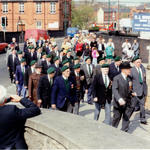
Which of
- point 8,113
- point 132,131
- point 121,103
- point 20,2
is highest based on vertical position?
point 20,2

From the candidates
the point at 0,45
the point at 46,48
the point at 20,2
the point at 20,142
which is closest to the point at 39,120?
the point at 20,142

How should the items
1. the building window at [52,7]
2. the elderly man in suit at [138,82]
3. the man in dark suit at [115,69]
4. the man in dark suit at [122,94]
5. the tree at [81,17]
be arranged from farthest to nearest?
the tree at [81,17]
the building window at [52,7]
the man in dark suit at [115,69]
the elderly man in suit at [138,82]
the man in dark suit at [122,94]

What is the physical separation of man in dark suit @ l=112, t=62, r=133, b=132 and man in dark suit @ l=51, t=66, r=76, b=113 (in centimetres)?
111

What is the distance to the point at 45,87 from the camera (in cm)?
893

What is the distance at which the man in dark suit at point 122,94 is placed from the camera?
7.82m

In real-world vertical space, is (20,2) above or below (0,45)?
above

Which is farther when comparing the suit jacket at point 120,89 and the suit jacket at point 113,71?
the suit jacket at point 113,71

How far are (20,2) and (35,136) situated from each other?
249ft

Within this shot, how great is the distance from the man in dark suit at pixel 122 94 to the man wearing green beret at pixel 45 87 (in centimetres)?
179

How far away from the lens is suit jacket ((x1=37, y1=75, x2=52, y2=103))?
892cm

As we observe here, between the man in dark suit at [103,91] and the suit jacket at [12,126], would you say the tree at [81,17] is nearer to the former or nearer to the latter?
the man in dark suit at [103,91]

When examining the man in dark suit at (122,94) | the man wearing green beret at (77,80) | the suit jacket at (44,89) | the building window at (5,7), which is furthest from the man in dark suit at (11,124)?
the building window at (5,7)

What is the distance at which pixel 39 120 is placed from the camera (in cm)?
501

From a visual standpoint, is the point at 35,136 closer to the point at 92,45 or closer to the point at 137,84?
the point at 137,84
